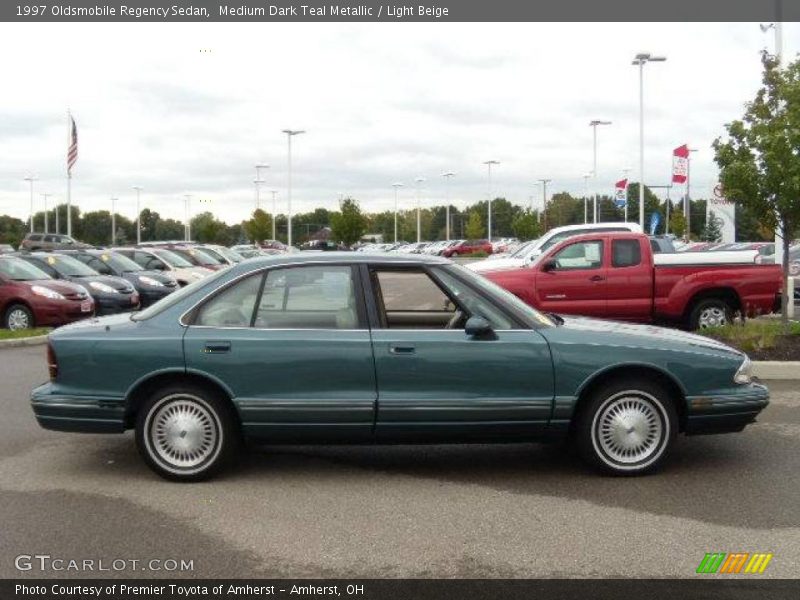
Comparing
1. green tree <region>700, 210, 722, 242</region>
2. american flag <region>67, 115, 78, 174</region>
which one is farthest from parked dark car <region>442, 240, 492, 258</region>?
american flag <region>67, 115, 78, 174</region>

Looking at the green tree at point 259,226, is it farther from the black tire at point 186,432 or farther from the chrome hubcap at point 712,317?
the black tire at point 186,432

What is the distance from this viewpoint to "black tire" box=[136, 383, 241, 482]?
20.7 ft

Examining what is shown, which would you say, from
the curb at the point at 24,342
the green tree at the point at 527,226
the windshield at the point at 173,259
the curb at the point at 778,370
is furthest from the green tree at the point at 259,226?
the curb at the point at 778,370

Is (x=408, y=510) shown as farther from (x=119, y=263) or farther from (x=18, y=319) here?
(x=119, y=263)

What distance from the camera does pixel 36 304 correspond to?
54.5 ft

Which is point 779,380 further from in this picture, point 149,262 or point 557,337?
point 149,262

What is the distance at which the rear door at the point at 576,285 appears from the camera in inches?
568

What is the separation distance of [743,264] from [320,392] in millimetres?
9936

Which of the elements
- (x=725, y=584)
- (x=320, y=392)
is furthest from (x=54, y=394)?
(x=725, y=584)

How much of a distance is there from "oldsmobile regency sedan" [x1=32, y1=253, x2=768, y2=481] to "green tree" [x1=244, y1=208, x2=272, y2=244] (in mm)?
81349

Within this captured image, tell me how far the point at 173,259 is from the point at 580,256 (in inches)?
565

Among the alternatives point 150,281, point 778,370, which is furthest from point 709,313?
point 150,281

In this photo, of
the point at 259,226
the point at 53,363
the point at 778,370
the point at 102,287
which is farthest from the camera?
the point at 259,226

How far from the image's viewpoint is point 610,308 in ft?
47.4
